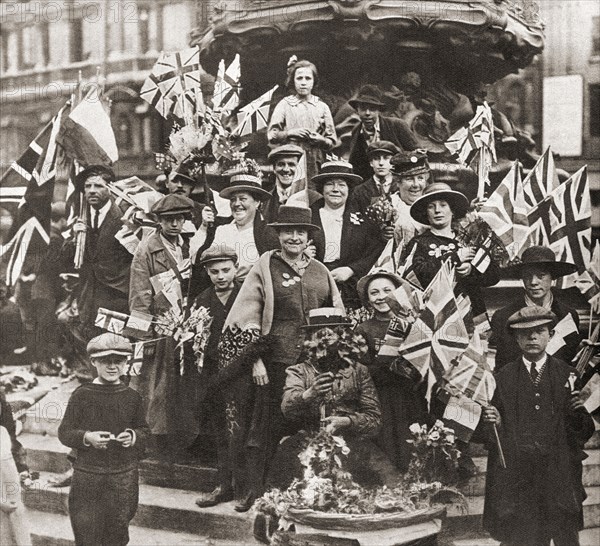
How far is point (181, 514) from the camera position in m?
5.96

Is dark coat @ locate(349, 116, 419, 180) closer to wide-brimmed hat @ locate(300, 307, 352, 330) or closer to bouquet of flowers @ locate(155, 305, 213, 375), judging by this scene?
wide-brimmed hat @ locate(300, 307, 352, 330)

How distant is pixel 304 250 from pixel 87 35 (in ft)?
7.66

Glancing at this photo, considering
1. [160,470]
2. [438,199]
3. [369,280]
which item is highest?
[438,199]

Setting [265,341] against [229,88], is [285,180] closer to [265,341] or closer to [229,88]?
[229,88]

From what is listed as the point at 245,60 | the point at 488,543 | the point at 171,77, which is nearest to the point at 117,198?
the point at 171,77

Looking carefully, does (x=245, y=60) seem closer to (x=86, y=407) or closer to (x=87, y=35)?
(x=87, y=35)

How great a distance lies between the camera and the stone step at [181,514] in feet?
19.4

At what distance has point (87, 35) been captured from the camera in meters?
6.68

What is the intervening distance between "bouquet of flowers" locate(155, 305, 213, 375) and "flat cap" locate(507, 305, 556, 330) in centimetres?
203

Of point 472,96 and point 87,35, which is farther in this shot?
point 87,35

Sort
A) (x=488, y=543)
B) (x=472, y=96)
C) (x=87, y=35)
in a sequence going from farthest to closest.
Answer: (x=87, y=35) < (x=472, y=96) < (x=488, y=543)

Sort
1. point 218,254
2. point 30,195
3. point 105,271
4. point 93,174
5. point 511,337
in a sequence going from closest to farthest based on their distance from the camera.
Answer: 1. point 511,337
2. point 218,254
3. point 105,271
4. point 93,174
5. point 30,195

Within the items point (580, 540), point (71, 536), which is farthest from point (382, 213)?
point (71, 536)

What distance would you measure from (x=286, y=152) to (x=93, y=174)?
145 centimetres
